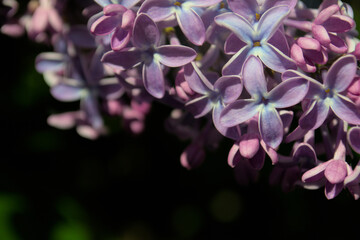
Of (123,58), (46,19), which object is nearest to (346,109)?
(123,58)

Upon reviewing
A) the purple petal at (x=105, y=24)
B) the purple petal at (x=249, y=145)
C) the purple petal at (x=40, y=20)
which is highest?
the purple petal at (x=105, y=24)

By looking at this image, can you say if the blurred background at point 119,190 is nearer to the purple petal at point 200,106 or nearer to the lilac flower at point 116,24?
the purple petal at point 200,106

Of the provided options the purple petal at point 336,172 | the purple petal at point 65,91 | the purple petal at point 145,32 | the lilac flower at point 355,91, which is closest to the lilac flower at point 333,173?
the purple petal at point 336,172

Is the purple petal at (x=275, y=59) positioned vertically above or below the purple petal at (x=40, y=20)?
above

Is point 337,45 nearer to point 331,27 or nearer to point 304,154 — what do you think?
point 331,27

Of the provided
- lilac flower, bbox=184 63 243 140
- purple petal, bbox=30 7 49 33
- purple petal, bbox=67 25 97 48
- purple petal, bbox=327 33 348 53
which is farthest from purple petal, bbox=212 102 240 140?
purple petal, bbox=30 7 49 33

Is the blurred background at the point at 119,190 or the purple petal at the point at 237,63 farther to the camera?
the blurred background at the point at 119,190
